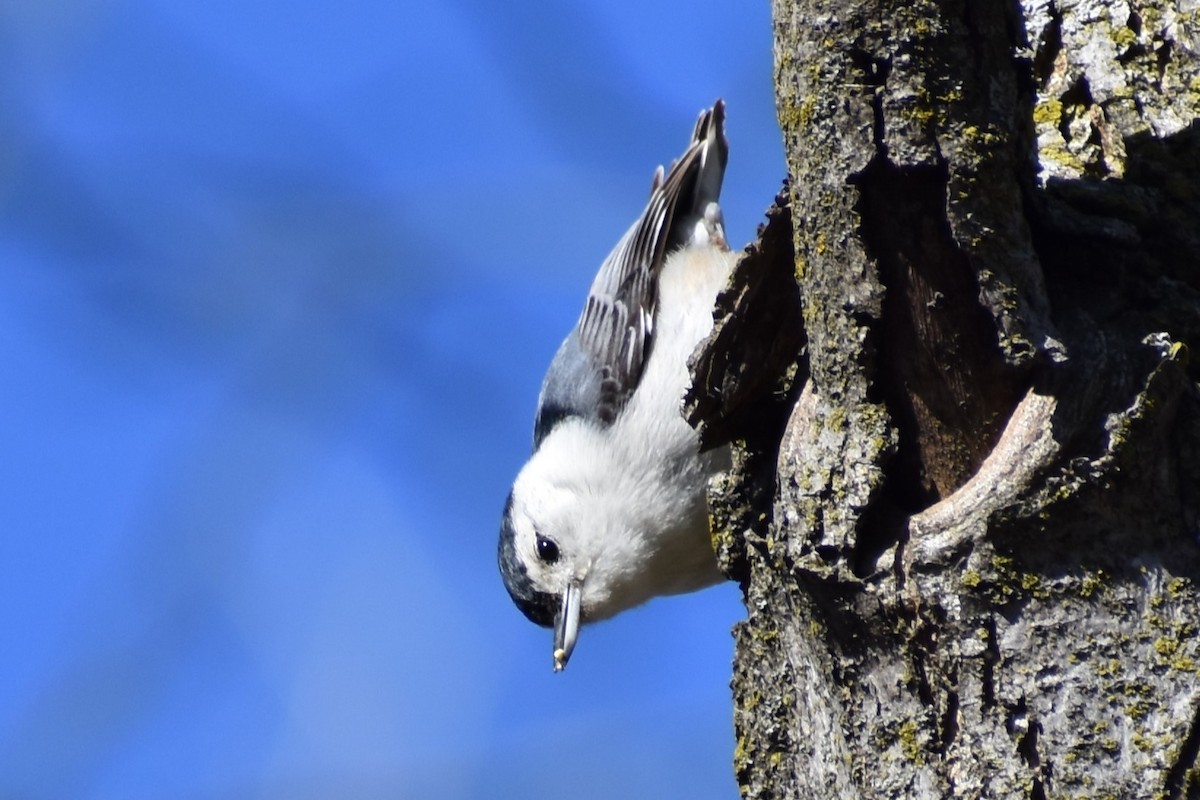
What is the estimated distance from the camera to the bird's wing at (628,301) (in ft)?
11.2

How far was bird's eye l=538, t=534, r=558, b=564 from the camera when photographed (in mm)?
3377

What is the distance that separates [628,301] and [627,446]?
17.9 inches

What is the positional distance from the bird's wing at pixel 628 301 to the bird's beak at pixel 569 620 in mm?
406

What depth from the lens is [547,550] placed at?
339cm

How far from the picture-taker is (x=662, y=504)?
313 cm

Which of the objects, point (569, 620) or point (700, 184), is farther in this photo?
point (700, 184)

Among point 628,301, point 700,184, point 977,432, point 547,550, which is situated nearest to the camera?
point 977,432

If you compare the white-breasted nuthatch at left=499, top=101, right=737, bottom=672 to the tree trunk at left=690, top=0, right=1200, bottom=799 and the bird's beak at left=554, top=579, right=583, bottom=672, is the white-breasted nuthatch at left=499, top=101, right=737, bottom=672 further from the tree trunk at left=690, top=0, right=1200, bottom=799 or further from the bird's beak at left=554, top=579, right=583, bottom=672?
the tree trunk at left=690, top=0, right=1200, bottom=799

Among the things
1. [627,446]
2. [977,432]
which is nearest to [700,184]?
[627,446]

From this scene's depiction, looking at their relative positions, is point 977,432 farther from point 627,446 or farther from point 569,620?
point 569,620

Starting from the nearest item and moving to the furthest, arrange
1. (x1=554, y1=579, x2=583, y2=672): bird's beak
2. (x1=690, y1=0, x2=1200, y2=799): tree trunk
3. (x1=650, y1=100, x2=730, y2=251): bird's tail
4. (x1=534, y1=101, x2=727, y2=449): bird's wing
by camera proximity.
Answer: (x1=690, y1=0, x2=1200, y2=799): tree trunk → (x1=554, y1=579, x2=583, y2=672): bird's beak → (x1=534, y1=101, x2=727, y2=449): bird's wing → (x1=650, y1=100, x2=730, y2=251): bird's tail

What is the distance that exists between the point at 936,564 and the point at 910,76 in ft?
1.63

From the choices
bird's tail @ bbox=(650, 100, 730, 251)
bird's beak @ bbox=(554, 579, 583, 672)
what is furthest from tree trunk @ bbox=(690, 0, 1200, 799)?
bird's tail @ bbox=(650, 100, 730, 251)

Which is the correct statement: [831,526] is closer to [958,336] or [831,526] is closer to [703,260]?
[958,336]
